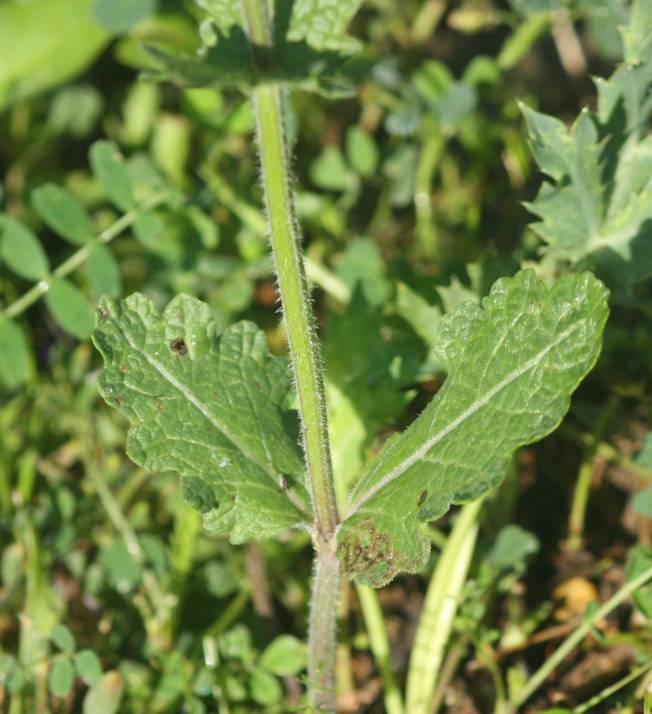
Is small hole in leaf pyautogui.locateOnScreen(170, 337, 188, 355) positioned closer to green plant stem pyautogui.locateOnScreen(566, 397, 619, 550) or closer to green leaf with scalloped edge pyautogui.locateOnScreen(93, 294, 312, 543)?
green leaf with scalloped edge pyautogui.locateOnScreen(93, 294, 312, 543)

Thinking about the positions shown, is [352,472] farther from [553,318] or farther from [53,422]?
[53,422]

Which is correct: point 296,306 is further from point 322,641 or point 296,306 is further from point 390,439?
point 322,641

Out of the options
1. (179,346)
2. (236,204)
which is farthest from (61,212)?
(179,346)

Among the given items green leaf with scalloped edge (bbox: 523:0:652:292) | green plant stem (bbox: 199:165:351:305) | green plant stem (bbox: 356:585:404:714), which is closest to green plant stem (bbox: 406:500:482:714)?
green plant stem (bbox: 356:585:404:714)

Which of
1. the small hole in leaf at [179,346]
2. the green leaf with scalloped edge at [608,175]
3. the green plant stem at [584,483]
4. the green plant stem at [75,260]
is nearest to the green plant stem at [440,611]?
the green plant stem at [584,483]

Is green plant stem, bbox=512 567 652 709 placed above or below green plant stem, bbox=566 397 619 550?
above

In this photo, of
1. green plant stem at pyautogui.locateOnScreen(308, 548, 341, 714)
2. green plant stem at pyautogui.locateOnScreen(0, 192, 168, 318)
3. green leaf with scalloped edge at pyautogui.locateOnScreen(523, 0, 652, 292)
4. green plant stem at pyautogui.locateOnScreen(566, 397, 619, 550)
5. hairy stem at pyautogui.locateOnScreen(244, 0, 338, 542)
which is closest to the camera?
hairy stem at pyautogui.locateOnScreen(244, 0, 338, 542)

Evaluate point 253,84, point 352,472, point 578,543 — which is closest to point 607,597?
point 578,543
